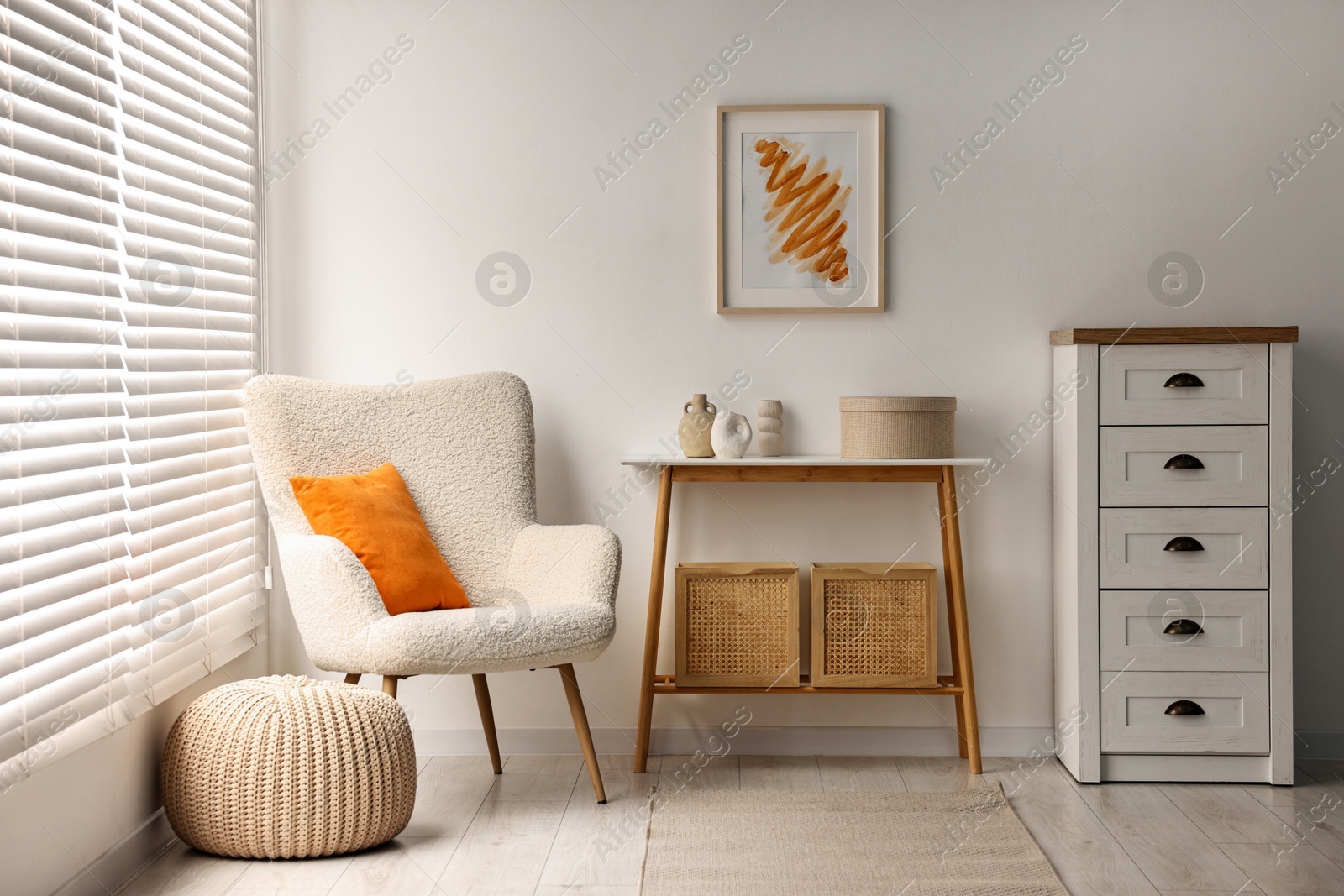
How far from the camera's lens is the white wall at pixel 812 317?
282 centimetres

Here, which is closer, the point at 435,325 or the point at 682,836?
the point at 682,836

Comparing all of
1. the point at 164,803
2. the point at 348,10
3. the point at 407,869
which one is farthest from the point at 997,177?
the point at 164,803

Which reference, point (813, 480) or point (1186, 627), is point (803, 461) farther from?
point (1186, 627)

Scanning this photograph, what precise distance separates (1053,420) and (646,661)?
49.4 inches

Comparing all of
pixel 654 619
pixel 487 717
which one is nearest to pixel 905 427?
pixel 654 619

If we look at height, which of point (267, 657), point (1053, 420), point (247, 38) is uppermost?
point (247, 38)

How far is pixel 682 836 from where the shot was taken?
2250 millimetres

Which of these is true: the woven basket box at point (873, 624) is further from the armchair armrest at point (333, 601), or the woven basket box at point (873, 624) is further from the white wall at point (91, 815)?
the white wall at point (91, 815)

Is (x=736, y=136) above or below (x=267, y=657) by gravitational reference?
above

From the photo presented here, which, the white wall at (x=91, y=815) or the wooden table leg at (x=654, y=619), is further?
the wooden table leg at (x=654, y=619)

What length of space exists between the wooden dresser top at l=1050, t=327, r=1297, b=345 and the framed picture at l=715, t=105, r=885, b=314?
1.81 feet

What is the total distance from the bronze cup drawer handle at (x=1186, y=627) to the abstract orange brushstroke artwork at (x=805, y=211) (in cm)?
119

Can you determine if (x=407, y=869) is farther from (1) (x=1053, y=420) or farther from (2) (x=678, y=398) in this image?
(1) (x=1053, y=420)

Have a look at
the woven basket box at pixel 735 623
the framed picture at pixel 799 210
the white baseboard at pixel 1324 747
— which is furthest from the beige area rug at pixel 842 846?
the framed picture at pixel 799 210
